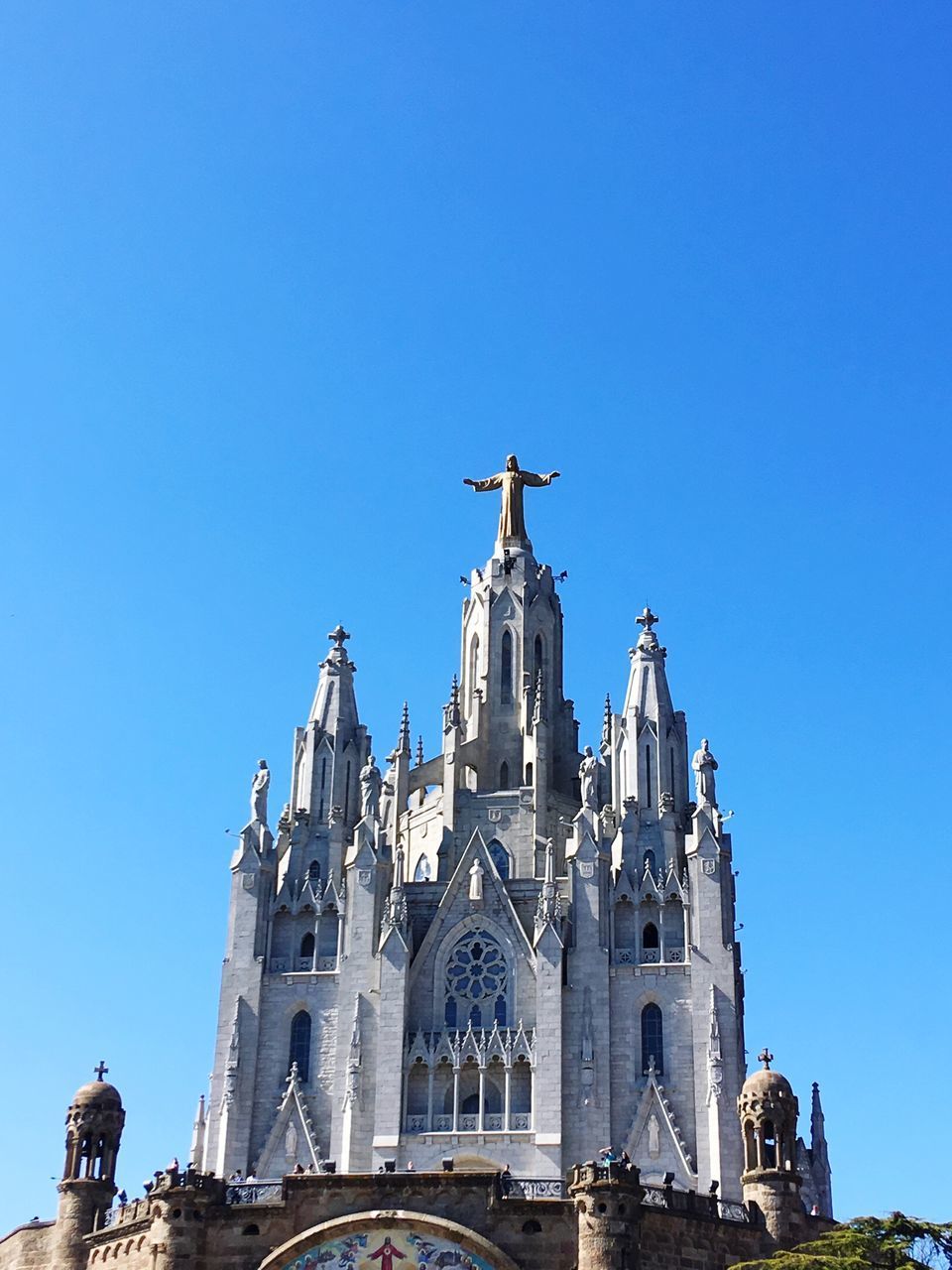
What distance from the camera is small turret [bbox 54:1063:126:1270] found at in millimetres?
45812

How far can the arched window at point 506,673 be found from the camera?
77.7 metres

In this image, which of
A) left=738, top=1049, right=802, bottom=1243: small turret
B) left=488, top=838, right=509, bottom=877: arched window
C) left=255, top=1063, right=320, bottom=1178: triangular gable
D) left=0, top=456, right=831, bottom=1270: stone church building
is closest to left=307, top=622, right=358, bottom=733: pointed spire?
left=0, top=456, right=831, bottom=1270: stone church building

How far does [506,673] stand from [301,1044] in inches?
743

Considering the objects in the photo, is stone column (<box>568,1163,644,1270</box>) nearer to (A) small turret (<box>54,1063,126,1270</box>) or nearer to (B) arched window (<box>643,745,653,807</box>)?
(A) small turret (<box>54,1063,126,1270</box>)

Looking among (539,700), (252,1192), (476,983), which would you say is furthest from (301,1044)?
(252,1192)

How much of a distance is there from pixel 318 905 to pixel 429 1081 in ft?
26.1

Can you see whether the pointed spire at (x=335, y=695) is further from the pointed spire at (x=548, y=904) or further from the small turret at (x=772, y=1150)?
the small turret at (x=772, y=1150)

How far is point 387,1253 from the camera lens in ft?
134

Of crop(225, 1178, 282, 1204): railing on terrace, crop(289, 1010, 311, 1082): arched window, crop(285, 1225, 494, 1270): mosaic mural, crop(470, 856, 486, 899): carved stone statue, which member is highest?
crop(470, 856, 486, 899): carved stone statue

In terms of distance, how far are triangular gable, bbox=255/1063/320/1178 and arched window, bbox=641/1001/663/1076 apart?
38.2 ft

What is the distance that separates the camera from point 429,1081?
6512 centimetres

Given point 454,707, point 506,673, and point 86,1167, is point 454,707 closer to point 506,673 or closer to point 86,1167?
point 506,673

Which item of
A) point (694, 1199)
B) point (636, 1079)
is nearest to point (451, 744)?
point (636, 1079)

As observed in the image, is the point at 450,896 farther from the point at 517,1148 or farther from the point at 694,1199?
the point at 694,1199
